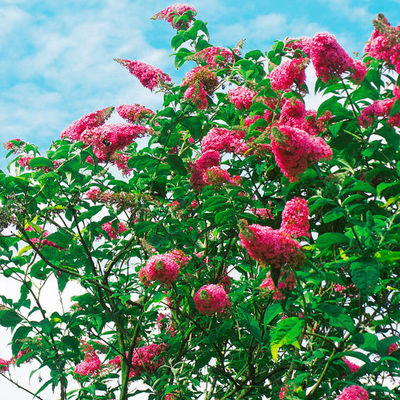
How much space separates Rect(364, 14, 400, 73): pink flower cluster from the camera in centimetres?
285

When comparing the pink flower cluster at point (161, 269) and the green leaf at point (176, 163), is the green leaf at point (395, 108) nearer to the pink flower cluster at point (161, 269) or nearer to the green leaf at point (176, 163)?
the green leaf at point (176, 163)

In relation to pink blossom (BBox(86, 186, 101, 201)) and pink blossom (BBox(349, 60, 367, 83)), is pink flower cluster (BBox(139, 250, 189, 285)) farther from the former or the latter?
pink blossom (BBox(349, 60, 367, 83))

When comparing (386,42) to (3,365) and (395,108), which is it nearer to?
(395,108)

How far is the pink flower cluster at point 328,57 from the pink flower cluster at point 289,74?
272 mm

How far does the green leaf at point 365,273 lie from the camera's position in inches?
101

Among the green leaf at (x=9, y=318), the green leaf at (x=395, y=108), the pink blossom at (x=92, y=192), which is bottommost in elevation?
the green leaf at (x=9, y=318)

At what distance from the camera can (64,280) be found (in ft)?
14.1

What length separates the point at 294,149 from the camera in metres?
2.65

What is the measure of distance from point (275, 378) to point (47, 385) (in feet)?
5.94

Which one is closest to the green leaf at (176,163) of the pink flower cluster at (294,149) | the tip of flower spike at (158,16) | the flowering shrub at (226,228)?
the flowering shrub at (226,228)

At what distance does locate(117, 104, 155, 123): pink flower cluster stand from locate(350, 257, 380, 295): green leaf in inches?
92.2

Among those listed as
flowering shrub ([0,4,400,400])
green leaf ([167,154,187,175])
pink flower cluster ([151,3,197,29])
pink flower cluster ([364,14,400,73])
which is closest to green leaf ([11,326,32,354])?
flowering shrub ([0,4,400,400])

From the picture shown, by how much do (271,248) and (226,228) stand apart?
1.61 meters

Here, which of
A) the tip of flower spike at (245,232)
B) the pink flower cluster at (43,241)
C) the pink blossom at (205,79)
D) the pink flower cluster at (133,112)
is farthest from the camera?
the pink flower cluster at (133,112)
